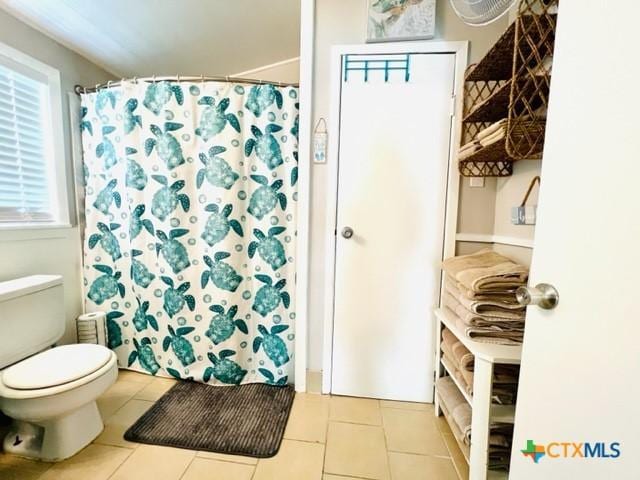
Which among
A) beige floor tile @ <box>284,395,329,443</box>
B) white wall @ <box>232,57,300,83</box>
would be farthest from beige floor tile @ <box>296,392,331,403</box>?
white wall @ <box>232,57,300,83</box>

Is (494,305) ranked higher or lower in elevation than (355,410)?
higher

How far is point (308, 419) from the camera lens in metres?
1.44

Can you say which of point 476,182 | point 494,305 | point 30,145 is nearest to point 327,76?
point 476,182

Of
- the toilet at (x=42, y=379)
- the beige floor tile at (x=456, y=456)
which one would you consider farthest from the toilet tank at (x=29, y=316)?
the beige floor tile at (x=456, y=456)

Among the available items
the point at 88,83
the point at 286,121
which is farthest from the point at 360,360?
the point at 88,83

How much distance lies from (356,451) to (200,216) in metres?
1.46

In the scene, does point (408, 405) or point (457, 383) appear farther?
point (408, 405)

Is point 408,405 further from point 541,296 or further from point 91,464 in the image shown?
point 91,464

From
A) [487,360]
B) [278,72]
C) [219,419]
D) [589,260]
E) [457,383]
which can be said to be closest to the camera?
[589,260]

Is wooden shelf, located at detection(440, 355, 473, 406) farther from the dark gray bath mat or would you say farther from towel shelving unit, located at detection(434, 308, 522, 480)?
the dark gray bath mat

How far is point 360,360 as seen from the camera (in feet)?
5.20

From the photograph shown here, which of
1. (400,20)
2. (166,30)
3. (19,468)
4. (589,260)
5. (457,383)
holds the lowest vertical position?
(19,468)

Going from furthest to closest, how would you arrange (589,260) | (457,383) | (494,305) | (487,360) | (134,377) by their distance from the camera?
(134,377) < (457,383) < (494,305) < (487,360) < (589,260)

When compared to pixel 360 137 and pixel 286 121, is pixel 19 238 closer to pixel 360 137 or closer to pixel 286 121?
pixel 286 121
